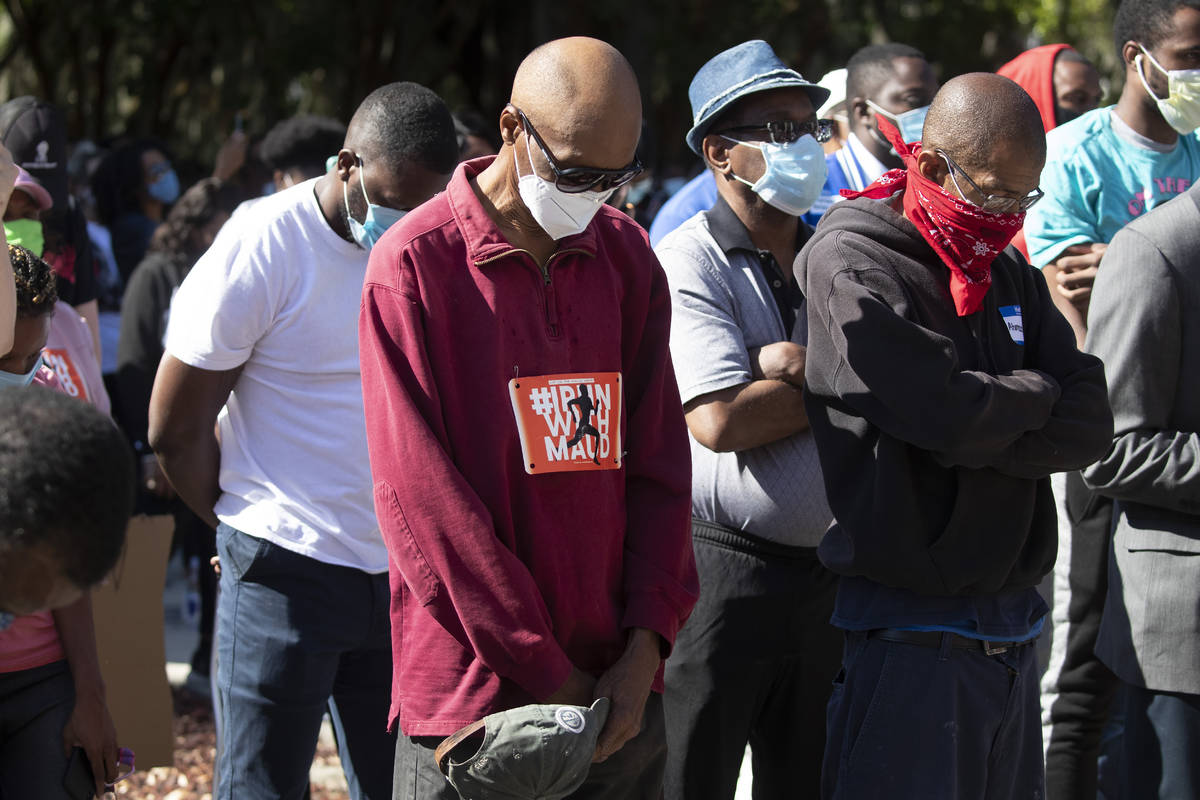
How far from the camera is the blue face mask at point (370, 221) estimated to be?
3.51 metres

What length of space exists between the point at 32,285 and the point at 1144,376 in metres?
2.76

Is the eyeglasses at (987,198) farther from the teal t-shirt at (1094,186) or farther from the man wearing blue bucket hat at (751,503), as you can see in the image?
the teal t-shirt at (1094,186)

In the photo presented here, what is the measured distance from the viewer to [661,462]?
9.30 feet

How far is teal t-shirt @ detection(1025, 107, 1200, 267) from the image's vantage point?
4383 mm

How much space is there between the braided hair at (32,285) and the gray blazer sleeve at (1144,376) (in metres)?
2.66

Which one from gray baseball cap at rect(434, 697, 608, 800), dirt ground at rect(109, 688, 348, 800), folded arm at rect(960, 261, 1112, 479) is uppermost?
folded arm at rect(960, 261, 1112, 479)

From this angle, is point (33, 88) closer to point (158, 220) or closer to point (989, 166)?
point (158, 220)

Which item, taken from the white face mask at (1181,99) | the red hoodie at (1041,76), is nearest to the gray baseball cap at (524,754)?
the white face mask at (1181,99)

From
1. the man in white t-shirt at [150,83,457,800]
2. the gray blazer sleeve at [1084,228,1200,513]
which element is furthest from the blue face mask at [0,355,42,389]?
the gray blazer sleeve at [1084,228,1200,513]

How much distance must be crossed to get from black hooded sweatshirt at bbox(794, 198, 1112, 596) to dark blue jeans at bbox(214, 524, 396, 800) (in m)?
1.25

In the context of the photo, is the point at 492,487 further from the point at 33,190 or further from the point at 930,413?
the point at 33,190

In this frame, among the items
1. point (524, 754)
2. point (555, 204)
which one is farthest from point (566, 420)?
point (524, 754)

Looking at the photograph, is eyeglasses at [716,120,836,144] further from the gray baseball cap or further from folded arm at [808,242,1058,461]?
the gray baseball cap

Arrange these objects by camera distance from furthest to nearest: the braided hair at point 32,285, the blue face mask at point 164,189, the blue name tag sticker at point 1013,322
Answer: the blue face mask at point 164,189 → the braided hair at point 32,285 → the blue name tag sticker at point 1013,322
